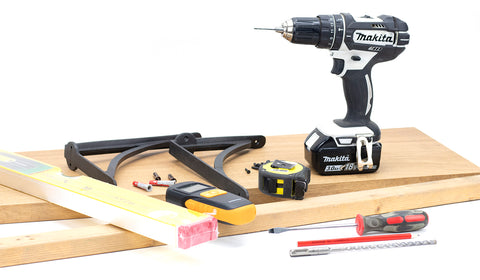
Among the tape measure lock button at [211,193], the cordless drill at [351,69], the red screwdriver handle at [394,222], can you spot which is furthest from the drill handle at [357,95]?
the tape measure lock button at [211,193]

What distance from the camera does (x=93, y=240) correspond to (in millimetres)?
3594

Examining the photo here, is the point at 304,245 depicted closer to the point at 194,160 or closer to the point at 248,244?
the point at 248,244

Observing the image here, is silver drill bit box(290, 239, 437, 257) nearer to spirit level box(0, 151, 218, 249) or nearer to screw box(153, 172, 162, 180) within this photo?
spirit level box(0, 151, 218, 249)

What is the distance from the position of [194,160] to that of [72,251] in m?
1.12

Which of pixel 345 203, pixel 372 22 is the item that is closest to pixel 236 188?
pixel 345 203

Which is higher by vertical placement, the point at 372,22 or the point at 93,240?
the point at 372,22

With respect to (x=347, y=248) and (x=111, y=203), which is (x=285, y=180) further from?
(x=111, y=203)

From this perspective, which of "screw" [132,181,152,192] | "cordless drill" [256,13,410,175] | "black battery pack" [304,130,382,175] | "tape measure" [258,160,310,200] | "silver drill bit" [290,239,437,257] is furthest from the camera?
"black battery pack" [304,130,382,175]

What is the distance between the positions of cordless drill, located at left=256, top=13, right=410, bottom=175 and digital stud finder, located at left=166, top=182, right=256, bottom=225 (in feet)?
3.02

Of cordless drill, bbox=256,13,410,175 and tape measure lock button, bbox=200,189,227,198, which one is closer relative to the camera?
tape measure lock button, bbox=200,189,227,198

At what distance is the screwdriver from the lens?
12.4 ft

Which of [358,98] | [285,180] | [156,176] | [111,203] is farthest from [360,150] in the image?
[111,203]

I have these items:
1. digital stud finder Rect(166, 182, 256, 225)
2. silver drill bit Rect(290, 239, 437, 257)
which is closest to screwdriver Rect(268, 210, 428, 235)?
silver drill bit Rect(290, 239, 437, 257)

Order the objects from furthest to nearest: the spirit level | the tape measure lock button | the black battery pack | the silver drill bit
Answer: the black battery pack
the tape measure lock button
the silver drill bit
the spirit level
